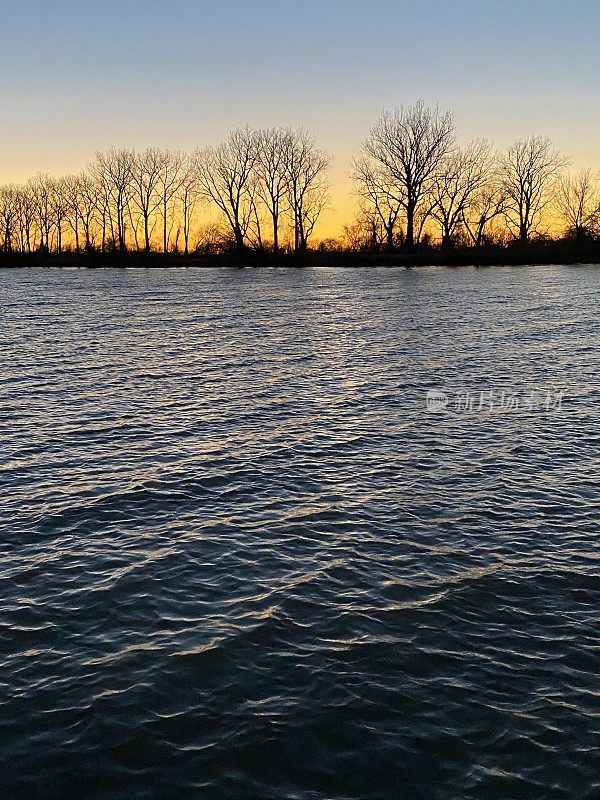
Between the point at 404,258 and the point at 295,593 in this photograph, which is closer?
the point at 295,593

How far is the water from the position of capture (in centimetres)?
834

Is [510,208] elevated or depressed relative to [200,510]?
elevated

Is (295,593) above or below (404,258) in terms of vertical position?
below

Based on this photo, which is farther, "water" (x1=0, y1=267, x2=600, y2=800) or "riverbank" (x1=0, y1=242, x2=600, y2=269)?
"riverbank" (x1=0, y1=242, x2=600, y2=269)

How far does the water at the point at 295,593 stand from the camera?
8.34m

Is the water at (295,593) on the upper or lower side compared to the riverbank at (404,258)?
lower

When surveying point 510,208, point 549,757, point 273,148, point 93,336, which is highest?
point 273,148

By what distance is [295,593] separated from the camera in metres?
11.9

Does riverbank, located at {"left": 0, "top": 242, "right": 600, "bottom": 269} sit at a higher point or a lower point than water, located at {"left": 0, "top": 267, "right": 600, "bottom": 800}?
higher

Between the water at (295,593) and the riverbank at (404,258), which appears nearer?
the water at (295,593)

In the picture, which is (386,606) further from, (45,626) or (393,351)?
(393,351)

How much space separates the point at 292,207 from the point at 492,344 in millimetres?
98385

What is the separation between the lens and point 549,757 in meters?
8.27

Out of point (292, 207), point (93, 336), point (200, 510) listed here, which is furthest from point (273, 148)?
point (200, 510)
